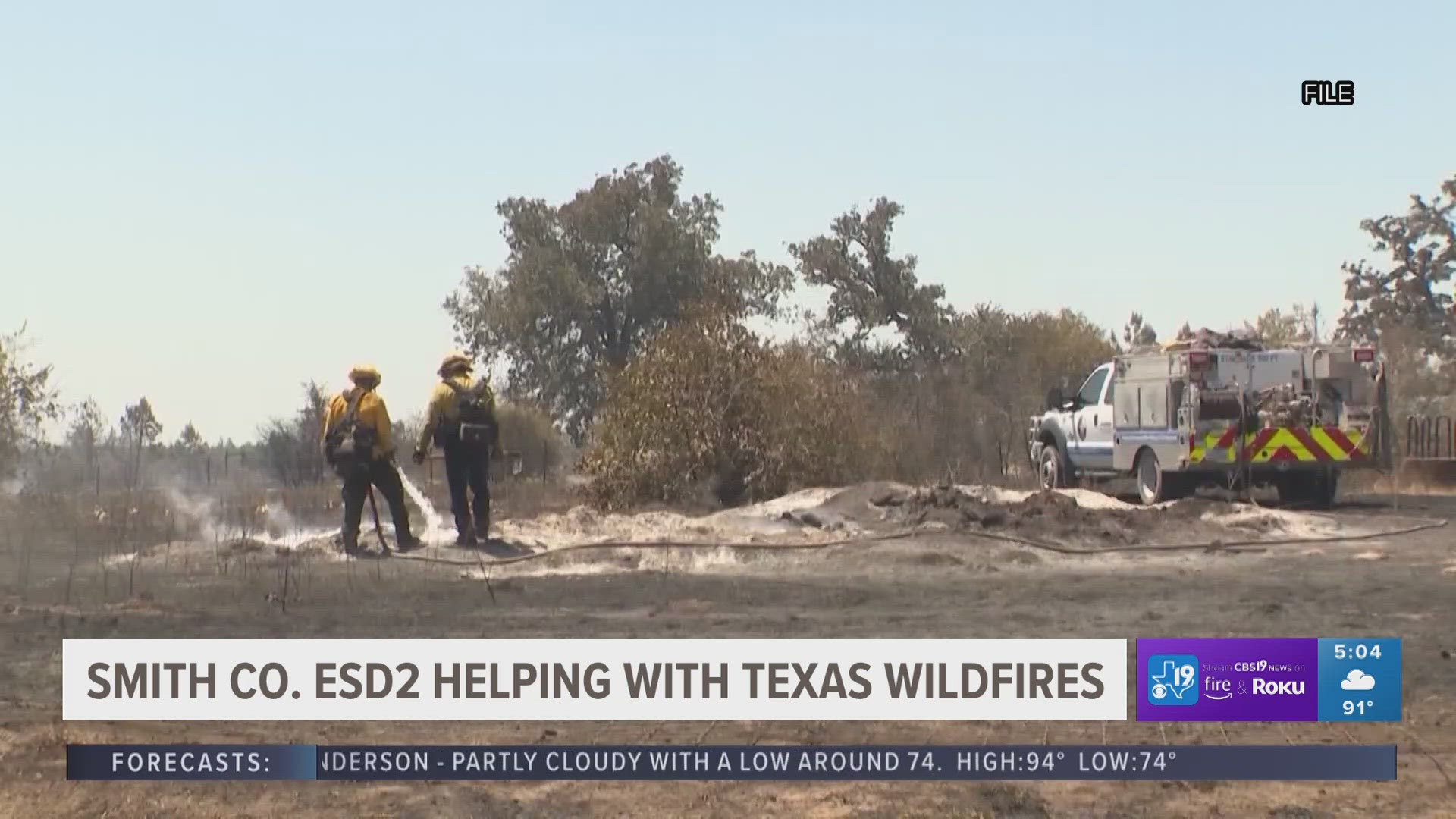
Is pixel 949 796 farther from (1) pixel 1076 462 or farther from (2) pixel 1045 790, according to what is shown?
(1) pixel 1076 462

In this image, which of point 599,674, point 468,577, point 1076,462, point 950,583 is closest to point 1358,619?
point 950,583

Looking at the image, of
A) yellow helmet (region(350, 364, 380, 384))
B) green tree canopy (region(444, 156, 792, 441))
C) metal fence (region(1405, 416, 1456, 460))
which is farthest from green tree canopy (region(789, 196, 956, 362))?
yellow helmet (region(350, 364, 380, 384))

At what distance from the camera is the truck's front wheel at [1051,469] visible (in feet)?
84.8

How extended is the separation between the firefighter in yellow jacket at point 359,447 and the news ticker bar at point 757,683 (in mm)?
6241

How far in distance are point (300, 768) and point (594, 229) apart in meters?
39.6

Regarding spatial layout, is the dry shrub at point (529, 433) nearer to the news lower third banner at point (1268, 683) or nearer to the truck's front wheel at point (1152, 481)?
the truck's front wheel at point (1152, 481)

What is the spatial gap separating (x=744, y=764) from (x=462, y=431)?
899 centimetres

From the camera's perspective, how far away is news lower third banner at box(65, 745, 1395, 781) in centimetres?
704

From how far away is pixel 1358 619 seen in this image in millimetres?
11703

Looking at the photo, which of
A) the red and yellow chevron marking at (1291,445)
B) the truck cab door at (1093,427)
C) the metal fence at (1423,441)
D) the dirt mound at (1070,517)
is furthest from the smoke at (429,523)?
the metal fence at (1423,441)

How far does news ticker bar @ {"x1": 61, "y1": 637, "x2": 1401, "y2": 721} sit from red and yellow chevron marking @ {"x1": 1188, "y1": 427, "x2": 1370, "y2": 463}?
12.9m

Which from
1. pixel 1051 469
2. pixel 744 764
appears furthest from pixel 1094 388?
pixel 744 764

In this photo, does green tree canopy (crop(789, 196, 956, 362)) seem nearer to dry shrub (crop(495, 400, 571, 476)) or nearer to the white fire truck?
dry shrub (crop(495, 400, 571, 476))

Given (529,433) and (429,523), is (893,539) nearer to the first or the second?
(429,523)
